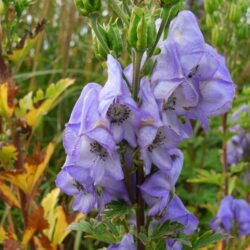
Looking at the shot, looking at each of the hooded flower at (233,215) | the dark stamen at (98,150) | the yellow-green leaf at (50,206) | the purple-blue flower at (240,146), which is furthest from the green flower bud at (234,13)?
the dark stamen at (98,150)

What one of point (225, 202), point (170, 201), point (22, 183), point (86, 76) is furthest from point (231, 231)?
point (86, 76)

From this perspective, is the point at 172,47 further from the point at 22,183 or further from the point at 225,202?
the point at 225,202

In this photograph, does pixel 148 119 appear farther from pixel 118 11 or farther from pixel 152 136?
pixel 118 11

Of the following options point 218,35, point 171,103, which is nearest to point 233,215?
point 218,35

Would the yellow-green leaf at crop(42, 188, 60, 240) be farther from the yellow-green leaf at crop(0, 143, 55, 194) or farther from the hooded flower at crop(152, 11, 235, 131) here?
the hooded flower at crop(152, 11, 235, 131)

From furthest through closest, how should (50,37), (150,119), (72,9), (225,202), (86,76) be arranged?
(50,37), (86,76), (72,9), (225,202), (150,119)

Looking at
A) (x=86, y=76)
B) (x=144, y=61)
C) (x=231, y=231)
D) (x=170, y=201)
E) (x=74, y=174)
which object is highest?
(x=144, y=61)

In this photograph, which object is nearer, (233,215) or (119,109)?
(119,109)
